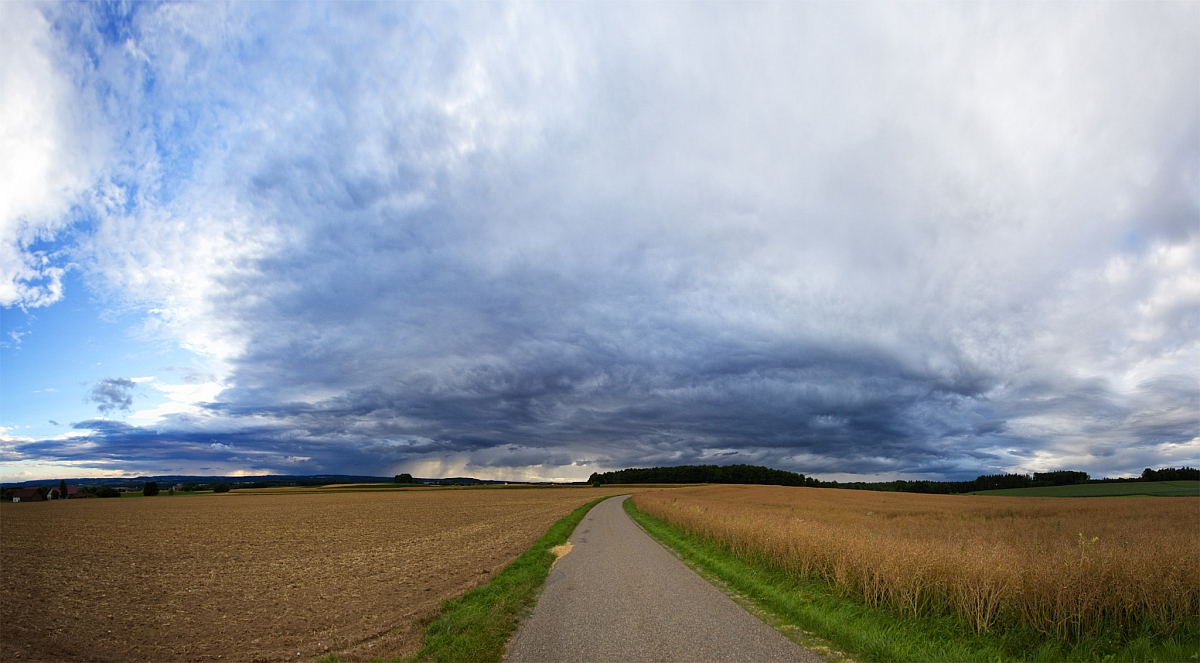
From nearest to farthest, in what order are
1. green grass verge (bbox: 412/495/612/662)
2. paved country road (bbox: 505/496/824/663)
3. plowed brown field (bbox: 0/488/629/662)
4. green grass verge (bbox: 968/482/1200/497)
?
paved country road (bbox: 505/496/824/663) < green grass verge (bbox: 412/495/612/662) < plowed brown field (bbox: 0/488/629/662) < green grass verge (bbox: 968/482/1200/497)

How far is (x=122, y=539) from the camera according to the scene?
30562mm

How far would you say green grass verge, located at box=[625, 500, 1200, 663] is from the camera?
7.69m

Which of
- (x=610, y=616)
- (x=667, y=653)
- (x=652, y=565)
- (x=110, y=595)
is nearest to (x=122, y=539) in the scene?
(x=110, y=595)

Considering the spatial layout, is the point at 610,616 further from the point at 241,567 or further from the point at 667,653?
the point at 241,567

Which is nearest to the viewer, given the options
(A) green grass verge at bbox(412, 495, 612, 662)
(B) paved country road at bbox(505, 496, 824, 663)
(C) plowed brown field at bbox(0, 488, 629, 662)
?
(B) paved country road at bbox(505, 496, 824, 663)

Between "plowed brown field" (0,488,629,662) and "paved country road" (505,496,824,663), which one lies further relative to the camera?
"plowed brown field" (0,488,629,662)

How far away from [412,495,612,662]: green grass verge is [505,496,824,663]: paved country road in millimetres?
329

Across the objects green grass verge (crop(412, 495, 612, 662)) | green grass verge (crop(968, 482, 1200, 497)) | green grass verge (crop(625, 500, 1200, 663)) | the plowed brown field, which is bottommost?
green grass verge (crop(968, 482, 1200, 497))

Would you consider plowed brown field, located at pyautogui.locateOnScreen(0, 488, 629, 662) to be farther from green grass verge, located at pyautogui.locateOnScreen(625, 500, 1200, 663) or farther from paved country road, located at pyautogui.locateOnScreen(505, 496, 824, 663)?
green grass verge, located at pyautogui.locateOnScreen(625, 500, 1200, 663)

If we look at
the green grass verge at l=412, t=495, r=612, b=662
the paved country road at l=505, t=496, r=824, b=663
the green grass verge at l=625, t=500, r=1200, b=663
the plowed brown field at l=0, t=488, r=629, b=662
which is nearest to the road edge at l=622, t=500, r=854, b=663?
the green grass verge at l=625, t=500, r=1200, b=663

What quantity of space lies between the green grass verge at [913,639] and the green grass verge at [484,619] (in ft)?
15.7

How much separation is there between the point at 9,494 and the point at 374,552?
134310mm

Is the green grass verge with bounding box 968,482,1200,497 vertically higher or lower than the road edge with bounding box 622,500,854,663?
lower

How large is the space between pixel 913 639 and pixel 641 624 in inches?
174
